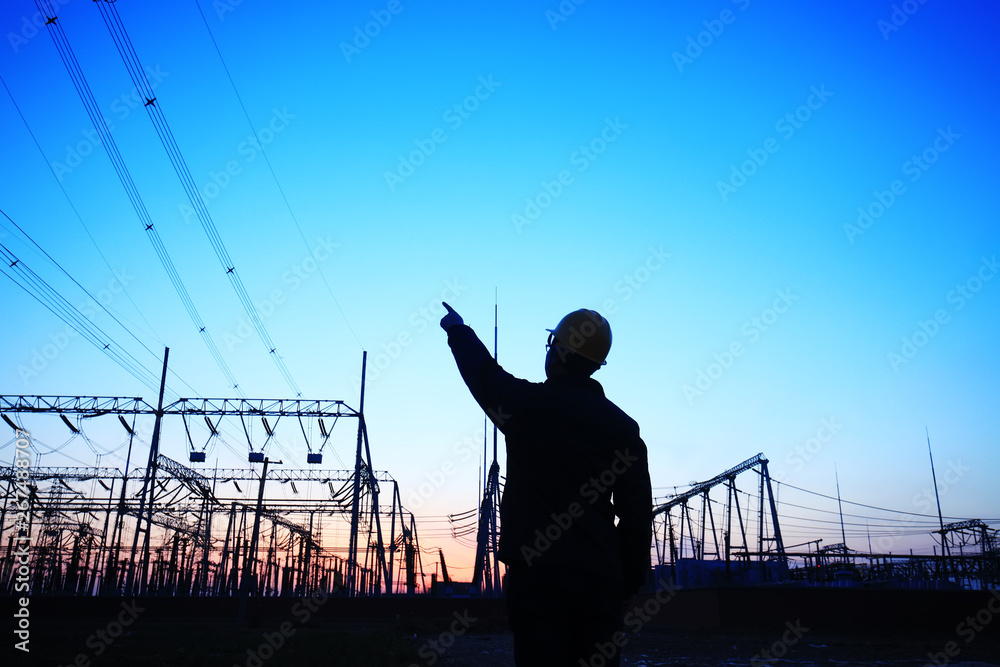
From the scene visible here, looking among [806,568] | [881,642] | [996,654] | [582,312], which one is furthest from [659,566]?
[582,312]

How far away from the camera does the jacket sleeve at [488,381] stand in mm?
2410

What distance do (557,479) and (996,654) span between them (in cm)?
1259

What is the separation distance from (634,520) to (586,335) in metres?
0.73

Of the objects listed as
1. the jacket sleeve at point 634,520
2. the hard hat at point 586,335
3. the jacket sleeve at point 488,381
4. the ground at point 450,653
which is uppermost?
the hard hat at point 586,335

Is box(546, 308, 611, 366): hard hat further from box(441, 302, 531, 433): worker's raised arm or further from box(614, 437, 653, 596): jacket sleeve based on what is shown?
box(614, 437, 653, 596): jacket sleeve

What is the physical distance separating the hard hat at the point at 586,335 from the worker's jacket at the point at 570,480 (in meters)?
0.24

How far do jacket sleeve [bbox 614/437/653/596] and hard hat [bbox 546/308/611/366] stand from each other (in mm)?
438

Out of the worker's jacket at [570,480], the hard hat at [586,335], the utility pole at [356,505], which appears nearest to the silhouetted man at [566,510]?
the worker's jacket at [570,480]

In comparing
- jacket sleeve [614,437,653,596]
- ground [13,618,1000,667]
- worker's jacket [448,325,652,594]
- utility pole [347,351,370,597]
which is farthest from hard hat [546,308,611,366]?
utility pole [347,351,370,597]

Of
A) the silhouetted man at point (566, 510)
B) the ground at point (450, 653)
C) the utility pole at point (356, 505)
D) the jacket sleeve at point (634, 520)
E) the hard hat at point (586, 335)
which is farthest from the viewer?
the utility pole at point (356, 505)

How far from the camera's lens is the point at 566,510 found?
226 cm

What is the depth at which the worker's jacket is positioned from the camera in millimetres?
2215

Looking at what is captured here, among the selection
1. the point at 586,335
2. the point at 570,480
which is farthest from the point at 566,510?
the point at 586,335

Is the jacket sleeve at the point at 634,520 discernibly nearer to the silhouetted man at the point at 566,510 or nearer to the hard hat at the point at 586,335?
the silhouetted man at the point at 566,510
